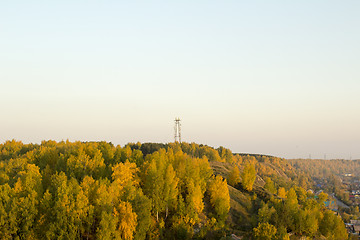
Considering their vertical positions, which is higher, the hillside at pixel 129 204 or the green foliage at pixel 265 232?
the hillside at pixel 129 204

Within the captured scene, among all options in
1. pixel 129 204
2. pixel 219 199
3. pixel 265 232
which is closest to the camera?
pixel 129 204

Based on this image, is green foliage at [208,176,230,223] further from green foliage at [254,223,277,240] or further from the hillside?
green foliage at [254,223,277,240]

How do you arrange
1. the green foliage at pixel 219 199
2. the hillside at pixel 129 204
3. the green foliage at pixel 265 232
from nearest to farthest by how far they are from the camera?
the hillside at pixel 129 204, the green foliage at pixel 265 232, the green foliage at pixel 219 199

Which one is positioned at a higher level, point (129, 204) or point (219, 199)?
point (129, 204)

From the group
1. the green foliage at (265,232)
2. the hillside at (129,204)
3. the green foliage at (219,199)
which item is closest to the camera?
the hillside at (129,204)

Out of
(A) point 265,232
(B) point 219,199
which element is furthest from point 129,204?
(A) point 265,232

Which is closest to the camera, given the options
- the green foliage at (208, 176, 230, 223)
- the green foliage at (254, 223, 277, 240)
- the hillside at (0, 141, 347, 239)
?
the hillside at (0, 141, 347, 239)

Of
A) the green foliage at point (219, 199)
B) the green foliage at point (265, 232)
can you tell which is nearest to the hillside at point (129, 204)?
the green foliage at point (265, 232)

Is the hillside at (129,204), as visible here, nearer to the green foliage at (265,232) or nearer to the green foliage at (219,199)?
the green foliage at (265,232)

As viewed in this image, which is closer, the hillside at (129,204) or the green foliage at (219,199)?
the hillside at (129,204)

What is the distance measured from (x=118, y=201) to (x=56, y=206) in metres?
11.4

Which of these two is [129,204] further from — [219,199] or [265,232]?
[265,232]

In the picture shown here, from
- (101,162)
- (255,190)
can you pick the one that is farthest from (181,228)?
(255,190)

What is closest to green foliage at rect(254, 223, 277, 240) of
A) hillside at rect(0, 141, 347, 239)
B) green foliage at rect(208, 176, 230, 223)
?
hillside at rect(0, 141, 347, 239)
